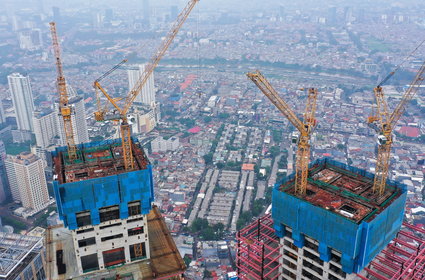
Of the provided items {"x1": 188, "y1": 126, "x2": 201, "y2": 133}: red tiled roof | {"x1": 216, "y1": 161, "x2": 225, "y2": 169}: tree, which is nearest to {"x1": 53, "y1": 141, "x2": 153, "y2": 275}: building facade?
{"x1": 216, "y1": 161, "x2": 225, "y2": 169}: tree

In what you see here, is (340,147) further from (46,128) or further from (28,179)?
(46,128)

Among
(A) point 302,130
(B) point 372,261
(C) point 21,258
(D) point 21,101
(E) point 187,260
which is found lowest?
(E) point 187,260

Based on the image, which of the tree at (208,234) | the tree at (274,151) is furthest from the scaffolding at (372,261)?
the tree at (274,151)

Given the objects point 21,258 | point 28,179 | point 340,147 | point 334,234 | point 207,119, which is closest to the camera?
point 334,234

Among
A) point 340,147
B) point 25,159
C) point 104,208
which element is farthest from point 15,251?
point 340,147

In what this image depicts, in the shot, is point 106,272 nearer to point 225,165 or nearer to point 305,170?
point 305,170

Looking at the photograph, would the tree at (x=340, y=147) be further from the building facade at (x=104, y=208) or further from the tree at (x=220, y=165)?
the building facade at (x=104, y=208)

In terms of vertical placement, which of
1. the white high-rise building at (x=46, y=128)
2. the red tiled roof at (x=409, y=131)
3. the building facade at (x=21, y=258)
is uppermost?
the building facade at (x=21, y=258)
